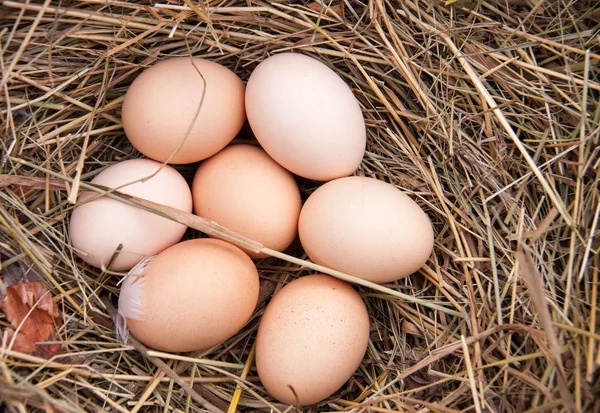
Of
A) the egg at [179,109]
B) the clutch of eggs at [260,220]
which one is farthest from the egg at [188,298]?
the egg at [179,109]

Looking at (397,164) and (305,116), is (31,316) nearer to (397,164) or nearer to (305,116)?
(305,116)

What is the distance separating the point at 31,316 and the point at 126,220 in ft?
0.94

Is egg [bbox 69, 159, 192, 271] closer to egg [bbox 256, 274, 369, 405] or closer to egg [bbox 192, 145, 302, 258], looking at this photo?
egg [bbox 192, 145, 302, 258]

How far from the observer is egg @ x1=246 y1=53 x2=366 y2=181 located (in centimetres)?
122

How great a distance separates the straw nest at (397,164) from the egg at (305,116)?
0.10 metres

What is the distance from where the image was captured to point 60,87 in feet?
4.11

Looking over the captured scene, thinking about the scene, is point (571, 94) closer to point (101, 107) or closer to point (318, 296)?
point (318, 296)

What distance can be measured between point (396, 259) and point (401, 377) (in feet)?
0.87

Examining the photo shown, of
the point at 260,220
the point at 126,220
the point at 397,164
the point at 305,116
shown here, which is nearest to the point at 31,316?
the point at 126,220

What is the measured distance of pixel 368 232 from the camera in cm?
117

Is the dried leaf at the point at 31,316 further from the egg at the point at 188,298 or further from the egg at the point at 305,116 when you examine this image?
the egg at the point at 305,116

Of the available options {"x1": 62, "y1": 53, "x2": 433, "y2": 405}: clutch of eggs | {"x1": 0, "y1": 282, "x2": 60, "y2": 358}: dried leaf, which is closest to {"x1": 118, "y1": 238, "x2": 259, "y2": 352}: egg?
{"x1": 62, "y1": 53, "x2": 433, "y2": 405}: clutch of eggs

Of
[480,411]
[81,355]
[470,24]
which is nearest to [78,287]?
[81,355]

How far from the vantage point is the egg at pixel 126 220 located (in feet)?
3.92
